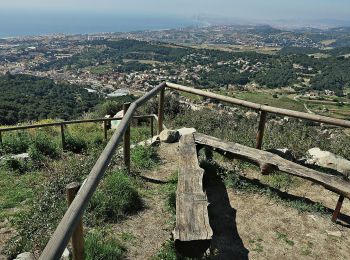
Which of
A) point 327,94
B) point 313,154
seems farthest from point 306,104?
point 313,154

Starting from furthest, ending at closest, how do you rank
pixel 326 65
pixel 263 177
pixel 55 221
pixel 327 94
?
1. pixel 326 65
2. pixel 327 94
3. pixel 263 177
4. pixel 55 221

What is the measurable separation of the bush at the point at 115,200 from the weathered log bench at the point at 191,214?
2.55 ft

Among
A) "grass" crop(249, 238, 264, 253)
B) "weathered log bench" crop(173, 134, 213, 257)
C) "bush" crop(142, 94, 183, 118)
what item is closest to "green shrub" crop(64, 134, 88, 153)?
"weathered log bench" crop(173, 134, 213, 257)

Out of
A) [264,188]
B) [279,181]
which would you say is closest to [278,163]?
[264,188]

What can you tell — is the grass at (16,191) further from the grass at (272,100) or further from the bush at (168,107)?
the grass at (272,100)

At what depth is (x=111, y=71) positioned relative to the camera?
94.4 metres

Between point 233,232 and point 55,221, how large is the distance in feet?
6.82

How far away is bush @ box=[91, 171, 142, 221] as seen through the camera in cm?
446

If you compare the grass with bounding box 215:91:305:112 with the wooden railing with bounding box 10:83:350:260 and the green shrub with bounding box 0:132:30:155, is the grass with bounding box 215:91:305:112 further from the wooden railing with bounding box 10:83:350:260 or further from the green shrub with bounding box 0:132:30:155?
the wooden railing with bounding box 10:83:350:260

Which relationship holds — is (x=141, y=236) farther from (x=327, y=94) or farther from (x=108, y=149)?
(x=327, y=94)

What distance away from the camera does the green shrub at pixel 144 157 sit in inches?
248

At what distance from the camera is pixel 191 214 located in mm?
3475

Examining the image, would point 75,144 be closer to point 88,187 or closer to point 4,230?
point 4,230

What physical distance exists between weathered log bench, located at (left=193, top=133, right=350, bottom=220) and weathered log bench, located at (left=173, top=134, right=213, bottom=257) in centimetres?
89
